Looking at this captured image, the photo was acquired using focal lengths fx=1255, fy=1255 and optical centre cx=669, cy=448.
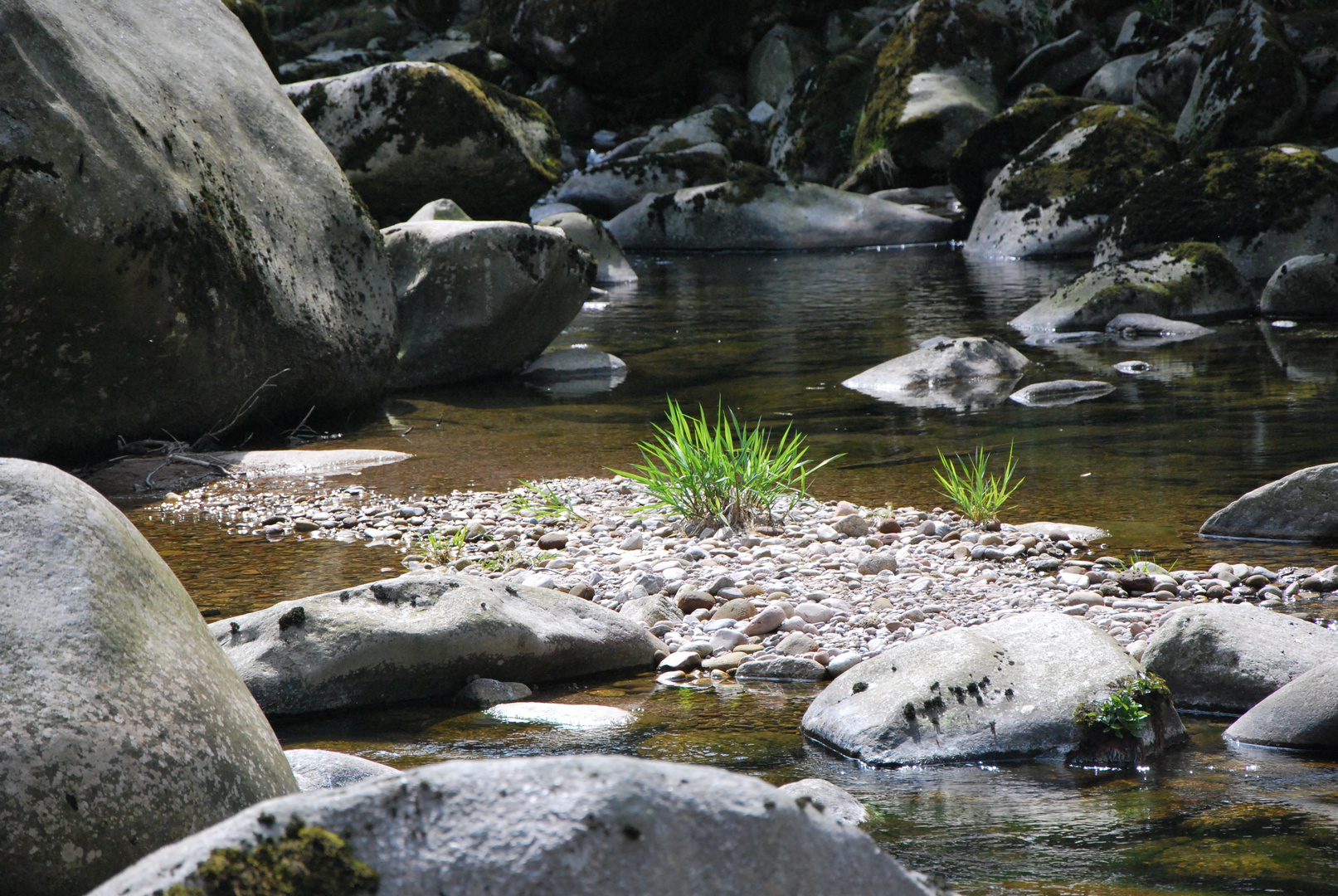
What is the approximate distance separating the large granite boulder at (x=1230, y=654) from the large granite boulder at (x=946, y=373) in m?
5.69

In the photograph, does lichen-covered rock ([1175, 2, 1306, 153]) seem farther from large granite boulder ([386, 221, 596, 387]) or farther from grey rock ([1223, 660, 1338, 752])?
Answer: grey rock ([1223, 660, 1338, 752])

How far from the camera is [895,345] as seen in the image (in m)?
12.2

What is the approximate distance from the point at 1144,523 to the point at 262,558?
13.7ft

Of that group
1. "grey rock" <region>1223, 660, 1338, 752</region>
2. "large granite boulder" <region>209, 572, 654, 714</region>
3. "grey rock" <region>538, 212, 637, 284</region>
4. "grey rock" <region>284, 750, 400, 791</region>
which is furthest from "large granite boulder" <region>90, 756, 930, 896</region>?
"grey rock" <region>538, 212, 637, 284</region>

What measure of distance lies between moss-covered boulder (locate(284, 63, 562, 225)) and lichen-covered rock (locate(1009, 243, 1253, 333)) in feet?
22.0

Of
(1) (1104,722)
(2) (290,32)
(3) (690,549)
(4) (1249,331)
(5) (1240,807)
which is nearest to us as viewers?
(5) (1240,807)

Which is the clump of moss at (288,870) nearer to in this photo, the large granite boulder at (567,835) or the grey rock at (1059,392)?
the large granite boulder at (567,835)

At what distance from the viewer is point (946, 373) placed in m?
10.4

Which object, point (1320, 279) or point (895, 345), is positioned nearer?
point (895, 345)

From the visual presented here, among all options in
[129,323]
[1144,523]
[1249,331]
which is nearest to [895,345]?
[1249,331]

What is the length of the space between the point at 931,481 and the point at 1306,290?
8028 mm

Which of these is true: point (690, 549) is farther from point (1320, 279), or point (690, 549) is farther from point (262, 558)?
point (1320, 279)

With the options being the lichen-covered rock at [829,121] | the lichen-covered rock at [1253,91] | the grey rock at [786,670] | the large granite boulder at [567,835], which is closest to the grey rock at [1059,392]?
the grey rock at [786,670]

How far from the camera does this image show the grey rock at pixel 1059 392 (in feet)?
30.8
